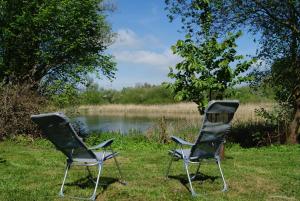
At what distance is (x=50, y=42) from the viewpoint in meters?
17.1

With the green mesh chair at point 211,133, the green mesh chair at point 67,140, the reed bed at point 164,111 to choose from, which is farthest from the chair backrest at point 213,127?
the reed bed at point 164,111

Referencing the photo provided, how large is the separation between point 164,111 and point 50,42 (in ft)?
39.8

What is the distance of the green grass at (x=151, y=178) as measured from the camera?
571 cm

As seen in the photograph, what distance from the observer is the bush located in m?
13.0

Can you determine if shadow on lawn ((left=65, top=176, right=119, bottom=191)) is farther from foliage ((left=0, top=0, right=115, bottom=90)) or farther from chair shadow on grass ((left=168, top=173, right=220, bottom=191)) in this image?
foliage ((left=0, top=0, right=115, bottom=90))

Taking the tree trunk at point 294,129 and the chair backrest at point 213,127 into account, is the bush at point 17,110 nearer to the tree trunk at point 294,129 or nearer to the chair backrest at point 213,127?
the tree trunk at point 294,129

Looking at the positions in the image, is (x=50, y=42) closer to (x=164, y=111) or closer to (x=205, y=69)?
(x=205, y=69)

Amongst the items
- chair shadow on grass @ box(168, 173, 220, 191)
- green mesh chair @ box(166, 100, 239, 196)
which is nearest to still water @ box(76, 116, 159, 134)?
chair shadow on grass @ box(168, 173, 220, 191)

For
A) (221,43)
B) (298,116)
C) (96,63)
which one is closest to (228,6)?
(298,116)

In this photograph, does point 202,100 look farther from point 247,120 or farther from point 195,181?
point 247,120

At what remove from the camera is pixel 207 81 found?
8.88m

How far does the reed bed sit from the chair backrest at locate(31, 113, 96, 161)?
35.0 feet

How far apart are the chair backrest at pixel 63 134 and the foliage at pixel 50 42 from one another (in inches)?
383

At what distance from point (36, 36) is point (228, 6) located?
7067mm
